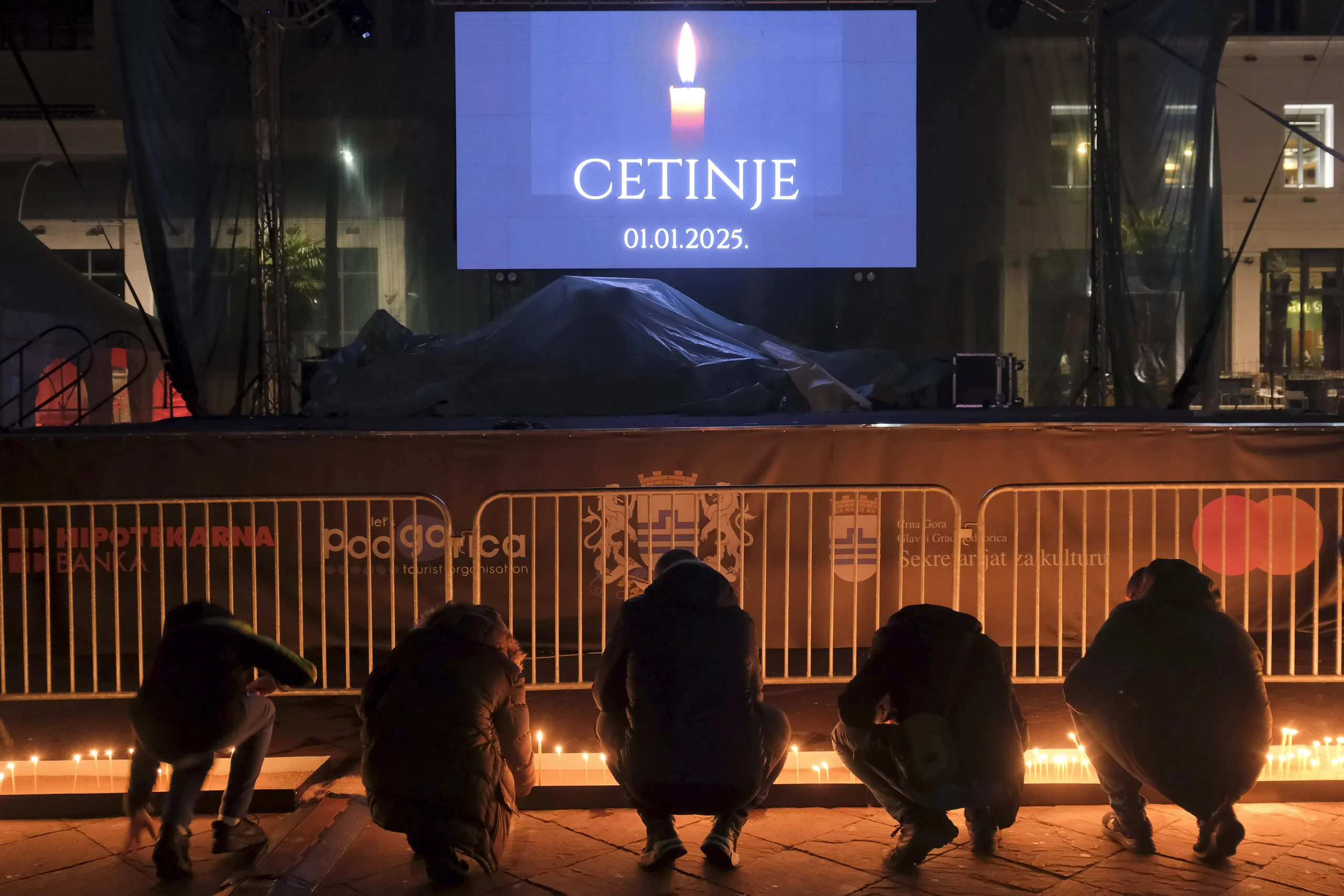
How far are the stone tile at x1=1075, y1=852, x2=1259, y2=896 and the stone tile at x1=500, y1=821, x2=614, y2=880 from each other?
5.55 ft

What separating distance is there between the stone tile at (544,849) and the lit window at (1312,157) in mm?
21662

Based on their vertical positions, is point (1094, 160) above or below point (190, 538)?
above

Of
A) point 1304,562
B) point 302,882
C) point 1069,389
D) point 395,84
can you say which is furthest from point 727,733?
point 395,84

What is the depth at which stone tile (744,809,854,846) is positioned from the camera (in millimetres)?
3895

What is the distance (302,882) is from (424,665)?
2.70 ft

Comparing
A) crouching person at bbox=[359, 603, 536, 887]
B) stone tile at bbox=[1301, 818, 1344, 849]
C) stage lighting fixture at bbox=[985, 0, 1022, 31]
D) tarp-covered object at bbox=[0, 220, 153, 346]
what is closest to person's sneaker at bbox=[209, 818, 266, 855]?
crouching person at bbox=[359, 603, 536, 887]

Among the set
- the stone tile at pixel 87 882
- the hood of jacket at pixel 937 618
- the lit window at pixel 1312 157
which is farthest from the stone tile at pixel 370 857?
the lit window at pixel 1312 157

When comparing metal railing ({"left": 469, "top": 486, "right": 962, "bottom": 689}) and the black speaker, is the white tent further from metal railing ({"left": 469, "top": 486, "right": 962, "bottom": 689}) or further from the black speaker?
the black speaker

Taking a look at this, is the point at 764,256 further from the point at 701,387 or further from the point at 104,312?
the point at 104,312

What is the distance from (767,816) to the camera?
4.10 metres

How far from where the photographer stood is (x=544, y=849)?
12.4 feet

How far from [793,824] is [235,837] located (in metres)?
2.06

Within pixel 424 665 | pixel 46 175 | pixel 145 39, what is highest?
pixel 46 175

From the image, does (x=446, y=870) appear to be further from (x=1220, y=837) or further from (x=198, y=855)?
(x=1220, y=837)
